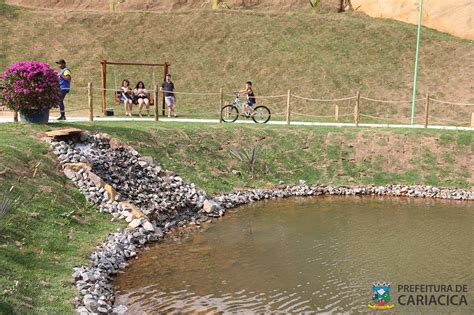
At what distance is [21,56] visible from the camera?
32.8 meters

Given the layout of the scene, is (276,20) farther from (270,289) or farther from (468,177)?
(270,289)

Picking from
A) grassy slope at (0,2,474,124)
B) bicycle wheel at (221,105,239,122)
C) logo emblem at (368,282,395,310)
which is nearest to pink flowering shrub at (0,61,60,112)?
bicycle wheel at (221,105,239,122)

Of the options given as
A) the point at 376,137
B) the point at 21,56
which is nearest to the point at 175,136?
the point at 376,137

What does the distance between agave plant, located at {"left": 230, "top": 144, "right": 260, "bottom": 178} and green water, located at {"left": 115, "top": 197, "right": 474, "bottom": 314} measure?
2641mm

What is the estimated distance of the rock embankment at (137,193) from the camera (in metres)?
11.3

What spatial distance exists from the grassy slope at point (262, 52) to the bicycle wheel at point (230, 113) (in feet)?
18.6

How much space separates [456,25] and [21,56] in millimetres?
28925

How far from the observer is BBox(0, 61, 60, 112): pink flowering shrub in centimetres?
1431

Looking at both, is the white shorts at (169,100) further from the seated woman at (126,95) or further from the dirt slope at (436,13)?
the dirt slope at (436,13)

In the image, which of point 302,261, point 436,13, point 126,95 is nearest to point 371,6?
point 436,13

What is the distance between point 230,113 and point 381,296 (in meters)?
13.2

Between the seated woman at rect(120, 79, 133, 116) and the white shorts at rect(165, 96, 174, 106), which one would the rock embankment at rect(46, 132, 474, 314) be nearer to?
the seated woman at rect(120, 79, 133, 116)

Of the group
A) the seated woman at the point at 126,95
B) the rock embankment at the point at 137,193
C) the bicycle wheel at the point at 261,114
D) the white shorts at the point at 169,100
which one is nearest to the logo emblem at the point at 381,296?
the rock embankment at the point at 137,193

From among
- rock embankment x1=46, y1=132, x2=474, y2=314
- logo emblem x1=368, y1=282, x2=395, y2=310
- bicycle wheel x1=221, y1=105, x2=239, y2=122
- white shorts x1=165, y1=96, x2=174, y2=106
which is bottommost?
logo emblem x1=368, y1=282, x2=395, y2=310
